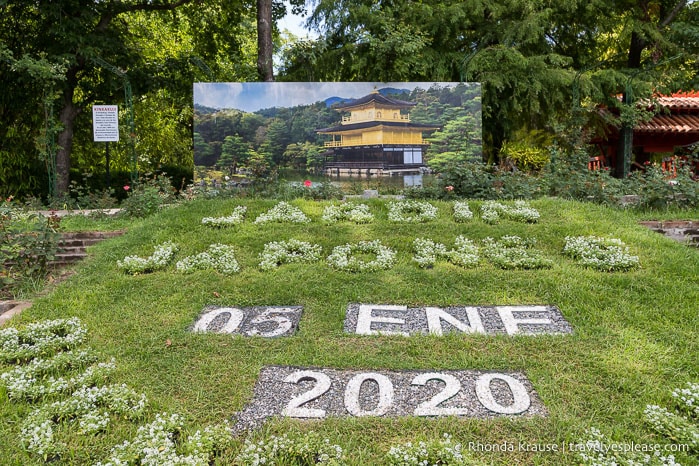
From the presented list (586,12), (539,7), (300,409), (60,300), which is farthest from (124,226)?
(586,12)

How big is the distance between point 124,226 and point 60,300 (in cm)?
274

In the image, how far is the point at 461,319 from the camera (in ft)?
13.7

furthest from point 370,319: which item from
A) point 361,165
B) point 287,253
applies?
point 361,165

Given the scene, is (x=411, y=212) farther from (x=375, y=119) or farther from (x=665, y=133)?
(x=665, y=133)

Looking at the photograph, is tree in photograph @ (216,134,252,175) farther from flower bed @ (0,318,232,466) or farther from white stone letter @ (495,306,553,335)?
white stone letter @ (495,306,553,335)

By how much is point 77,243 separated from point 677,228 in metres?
8.42

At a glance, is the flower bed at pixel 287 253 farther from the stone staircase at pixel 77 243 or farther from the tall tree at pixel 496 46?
the tall tree at pixel 496 46

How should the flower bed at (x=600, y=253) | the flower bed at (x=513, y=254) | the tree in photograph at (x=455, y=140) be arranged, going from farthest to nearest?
the tree in photograph at (x=455, y=140)
the flower bed at (x=513, y=254)
the flower bed at (x=600, y=253)

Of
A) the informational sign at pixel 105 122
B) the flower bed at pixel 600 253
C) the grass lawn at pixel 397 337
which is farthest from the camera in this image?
the informational sign at pixel 105 122

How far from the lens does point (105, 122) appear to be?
32.7 feet

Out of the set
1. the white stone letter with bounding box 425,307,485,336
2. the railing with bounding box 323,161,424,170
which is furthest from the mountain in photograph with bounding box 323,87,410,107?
the white stone letter with bounding box 425,307,485,336

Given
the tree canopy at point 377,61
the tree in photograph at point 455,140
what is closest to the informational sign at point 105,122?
the tree canopy at point 377,61

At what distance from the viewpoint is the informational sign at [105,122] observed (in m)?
9.92

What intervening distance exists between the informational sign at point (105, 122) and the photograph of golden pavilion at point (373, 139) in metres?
4.38
